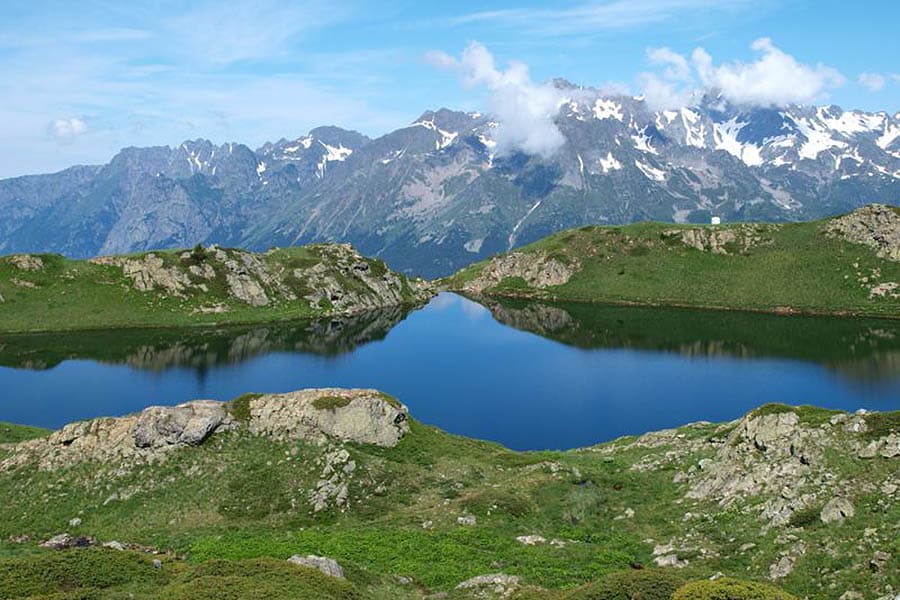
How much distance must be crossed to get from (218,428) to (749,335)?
146503mm

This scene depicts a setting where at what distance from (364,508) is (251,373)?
8569 cm

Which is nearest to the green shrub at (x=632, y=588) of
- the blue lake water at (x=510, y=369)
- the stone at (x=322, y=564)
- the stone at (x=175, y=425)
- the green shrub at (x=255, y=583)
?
the green shrub at (x=255, y=583)

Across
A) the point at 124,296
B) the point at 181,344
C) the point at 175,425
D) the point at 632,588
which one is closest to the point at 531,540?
the point at 632,588

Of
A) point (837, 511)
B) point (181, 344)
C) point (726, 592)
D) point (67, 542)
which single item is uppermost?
point (726, 592)

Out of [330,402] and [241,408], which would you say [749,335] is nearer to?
[330,402]

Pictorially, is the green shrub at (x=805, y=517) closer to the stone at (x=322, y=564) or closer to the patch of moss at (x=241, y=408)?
the stone at (x=322, y=564)

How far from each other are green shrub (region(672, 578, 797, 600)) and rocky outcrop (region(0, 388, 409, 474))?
3033cm

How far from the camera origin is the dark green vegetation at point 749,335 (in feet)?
456

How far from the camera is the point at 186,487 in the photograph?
5122cm

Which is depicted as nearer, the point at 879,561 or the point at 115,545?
the point at 879,561

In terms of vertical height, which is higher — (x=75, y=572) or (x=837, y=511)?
(x=837, y=511)

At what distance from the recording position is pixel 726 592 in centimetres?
2488

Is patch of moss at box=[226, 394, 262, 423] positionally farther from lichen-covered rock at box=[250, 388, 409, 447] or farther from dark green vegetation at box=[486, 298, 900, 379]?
dark green vegetation at box=[486, 298, 900, 379]

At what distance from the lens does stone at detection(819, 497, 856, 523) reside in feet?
120
